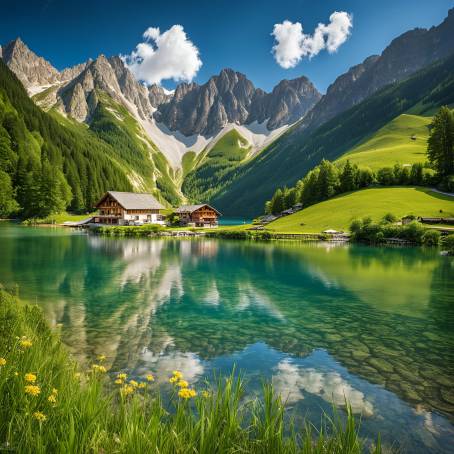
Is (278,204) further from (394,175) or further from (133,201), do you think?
(133,201)

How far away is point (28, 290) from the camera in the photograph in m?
31.6

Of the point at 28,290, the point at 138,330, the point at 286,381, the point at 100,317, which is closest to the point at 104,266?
the point at 28,290

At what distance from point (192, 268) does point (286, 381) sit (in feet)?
113

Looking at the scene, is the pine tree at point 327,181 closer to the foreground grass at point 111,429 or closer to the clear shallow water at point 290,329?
the clear shallow water at point 290,329

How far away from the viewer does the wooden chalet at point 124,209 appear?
144m

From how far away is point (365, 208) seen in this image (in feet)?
345

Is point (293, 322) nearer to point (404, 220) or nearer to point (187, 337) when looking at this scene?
point (187, 337)

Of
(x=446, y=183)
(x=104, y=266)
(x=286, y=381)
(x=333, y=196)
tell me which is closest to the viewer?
(x=286, y=381)

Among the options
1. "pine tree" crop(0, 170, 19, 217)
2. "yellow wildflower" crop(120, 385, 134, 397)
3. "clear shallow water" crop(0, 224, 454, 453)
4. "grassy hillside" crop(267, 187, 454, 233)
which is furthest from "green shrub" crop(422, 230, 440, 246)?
"pine tree" crop(0, 170, 19, 217)

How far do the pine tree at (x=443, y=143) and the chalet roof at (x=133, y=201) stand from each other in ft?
351

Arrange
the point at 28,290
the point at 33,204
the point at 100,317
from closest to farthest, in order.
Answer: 1. the point at 100,317
2. the point at 28,290
3. the point at 33,204

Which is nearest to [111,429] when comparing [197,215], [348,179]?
[348,179]

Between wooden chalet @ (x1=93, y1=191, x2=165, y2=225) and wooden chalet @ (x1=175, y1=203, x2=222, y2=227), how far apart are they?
15639mm

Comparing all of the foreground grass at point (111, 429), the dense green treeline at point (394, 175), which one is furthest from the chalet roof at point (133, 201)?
the foreground grass at point (111, 429)
